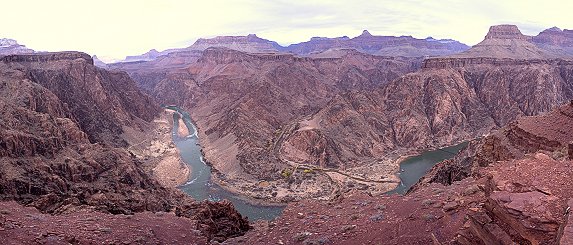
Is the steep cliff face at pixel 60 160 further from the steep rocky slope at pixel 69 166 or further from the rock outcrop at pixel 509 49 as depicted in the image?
the rock outcrop at pixel 509 49

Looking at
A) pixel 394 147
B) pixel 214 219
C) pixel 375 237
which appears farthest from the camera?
pixel 394 147

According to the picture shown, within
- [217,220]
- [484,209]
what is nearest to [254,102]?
[217,220]

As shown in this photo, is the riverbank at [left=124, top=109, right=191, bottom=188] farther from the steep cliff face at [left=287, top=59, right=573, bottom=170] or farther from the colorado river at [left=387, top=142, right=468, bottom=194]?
the colorado river at [left=387, top=142, right=468, bottom=194]

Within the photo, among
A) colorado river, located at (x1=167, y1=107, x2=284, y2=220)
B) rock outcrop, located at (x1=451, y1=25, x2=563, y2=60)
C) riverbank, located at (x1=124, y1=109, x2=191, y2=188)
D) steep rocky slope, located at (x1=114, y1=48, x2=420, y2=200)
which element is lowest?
colorado river, located at (x1=167, y1=107, x2=284, y2=220)

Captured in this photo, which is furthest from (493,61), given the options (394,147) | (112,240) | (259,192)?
(112,240)

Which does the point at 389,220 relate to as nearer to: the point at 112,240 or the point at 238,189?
the point at 112,240

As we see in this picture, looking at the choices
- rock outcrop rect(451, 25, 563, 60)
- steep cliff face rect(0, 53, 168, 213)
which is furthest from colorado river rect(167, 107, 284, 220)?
rock outcrop rect(451, 25, 563, 60)
